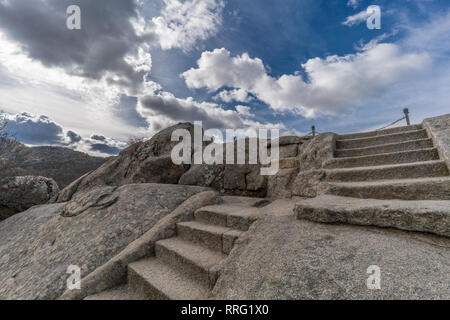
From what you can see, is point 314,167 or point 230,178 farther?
point 230,178

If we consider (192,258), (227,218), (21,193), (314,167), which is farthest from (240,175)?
(21,193)

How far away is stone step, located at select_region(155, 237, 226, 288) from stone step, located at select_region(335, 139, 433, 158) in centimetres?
325

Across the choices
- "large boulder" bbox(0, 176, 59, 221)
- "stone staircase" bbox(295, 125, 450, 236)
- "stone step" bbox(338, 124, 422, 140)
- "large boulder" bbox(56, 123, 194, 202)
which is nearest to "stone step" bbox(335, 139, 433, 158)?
"stone staircase" bbox(295, 125, 450, 236)

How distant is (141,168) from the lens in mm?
6211

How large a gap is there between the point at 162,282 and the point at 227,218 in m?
1.17

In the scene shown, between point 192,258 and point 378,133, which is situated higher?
point 378,133

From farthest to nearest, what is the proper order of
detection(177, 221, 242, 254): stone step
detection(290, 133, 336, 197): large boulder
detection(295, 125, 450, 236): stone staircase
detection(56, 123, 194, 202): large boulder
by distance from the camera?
detection(56, 123, 194, 202): large boulder < detection(290, 133, 336, 197): large boulder < detection(177, 221, 242, 254): stone step < detection(295, 125, 450, 236): stone staircase

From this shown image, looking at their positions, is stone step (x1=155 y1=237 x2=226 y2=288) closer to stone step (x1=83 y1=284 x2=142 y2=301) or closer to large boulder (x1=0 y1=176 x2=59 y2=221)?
stone step (x1=83 y1=284 x2=142 y2=301)

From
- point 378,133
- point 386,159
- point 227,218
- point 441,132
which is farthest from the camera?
point 378,133

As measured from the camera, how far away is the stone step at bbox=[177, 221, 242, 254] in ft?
7.95

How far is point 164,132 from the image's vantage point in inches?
296

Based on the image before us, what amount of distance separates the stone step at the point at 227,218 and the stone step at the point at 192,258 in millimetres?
459

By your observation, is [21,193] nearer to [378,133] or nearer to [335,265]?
[335,265]
